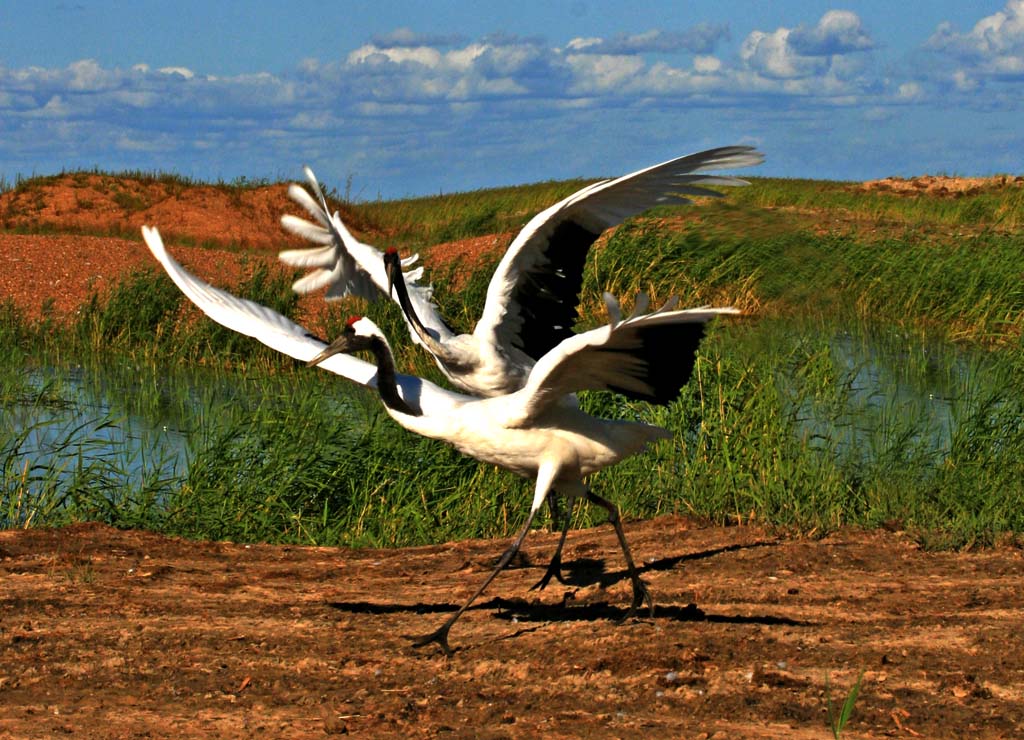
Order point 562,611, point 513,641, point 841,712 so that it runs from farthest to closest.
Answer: point 562,611 < point 513,641 < point 841,712

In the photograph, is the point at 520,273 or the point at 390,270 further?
the point at 390,270

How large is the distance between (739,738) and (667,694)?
43cm

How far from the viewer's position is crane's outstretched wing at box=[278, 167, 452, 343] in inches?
326

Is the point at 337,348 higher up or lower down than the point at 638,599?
higher up

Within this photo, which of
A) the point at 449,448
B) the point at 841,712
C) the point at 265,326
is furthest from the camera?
the point at 449,448

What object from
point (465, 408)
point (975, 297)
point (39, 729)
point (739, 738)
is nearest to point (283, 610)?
point (465, 408)

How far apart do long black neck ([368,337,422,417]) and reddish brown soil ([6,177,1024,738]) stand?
94 cm

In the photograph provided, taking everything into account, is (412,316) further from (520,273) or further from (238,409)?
(238,409)

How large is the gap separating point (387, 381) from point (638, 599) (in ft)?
4.73

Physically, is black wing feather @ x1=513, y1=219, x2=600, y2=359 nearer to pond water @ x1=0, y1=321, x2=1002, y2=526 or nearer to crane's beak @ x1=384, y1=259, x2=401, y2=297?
crane's beak @ x1=384, y1=259, x2=401, y2=297

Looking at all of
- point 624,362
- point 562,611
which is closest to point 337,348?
point 624,362

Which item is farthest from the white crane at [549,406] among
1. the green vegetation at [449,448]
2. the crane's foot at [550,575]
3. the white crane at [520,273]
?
the green vegetation at [449,448]

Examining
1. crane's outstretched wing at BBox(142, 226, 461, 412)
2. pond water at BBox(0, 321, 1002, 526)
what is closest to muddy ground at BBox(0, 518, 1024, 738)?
crane's outstretched wing at BBox(142, 226, 461, 412)

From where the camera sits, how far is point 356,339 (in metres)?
5.78
